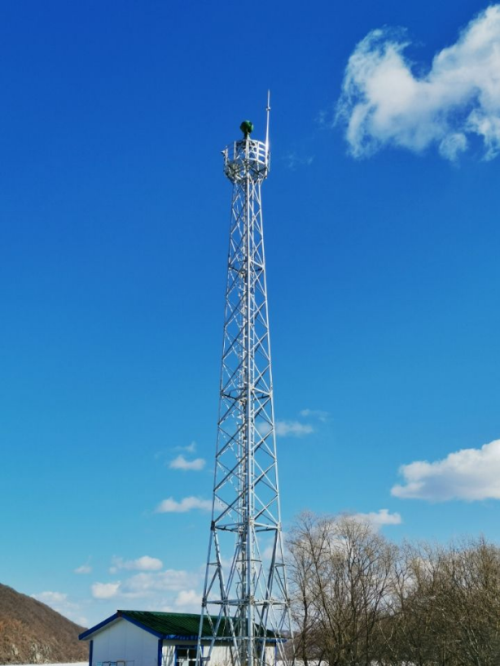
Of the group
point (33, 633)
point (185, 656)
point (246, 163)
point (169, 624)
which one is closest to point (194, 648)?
A: point (185, 656)

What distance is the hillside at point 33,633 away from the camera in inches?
3504

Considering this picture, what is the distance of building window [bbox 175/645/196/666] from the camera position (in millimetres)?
35281

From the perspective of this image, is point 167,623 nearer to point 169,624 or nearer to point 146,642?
point 169,624

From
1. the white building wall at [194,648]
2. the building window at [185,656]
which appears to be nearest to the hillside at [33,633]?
the building window at [185,656]

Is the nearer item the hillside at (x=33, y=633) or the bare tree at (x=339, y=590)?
the bare tree at (x=339, y=590)

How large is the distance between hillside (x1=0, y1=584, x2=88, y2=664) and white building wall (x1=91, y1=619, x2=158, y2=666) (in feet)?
147

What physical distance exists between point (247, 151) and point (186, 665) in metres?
A: 26.1

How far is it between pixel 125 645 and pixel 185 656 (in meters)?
3.43

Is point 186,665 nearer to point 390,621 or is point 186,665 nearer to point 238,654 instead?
point 238,654

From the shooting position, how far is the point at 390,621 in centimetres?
4625

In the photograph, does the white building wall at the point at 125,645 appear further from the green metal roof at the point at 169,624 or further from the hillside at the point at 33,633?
the hillside at the point at 33,633

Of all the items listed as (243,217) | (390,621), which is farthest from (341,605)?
(243,217)

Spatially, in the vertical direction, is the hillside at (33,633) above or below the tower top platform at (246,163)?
below

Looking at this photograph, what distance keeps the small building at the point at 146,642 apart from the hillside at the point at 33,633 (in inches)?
1788
